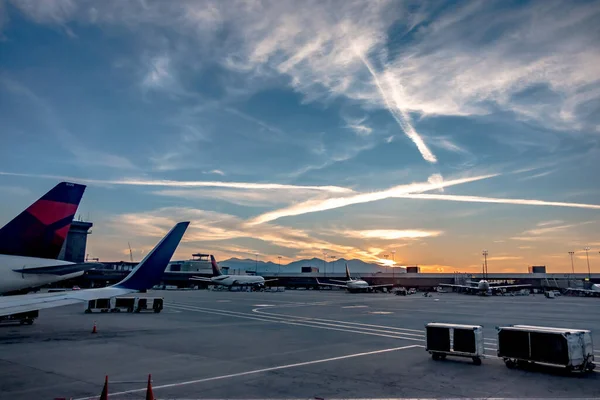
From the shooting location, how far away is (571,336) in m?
19.0

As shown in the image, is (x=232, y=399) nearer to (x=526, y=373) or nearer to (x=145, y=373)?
(x=145, y=373)

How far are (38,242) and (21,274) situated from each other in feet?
6.74

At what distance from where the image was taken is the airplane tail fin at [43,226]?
79.2 ft

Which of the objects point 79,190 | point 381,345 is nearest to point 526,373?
point 381,345

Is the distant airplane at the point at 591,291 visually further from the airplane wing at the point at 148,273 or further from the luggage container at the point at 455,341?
the airplane wing at the point at 148,273

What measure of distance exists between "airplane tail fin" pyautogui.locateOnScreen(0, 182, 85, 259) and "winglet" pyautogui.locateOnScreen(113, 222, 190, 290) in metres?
5.07

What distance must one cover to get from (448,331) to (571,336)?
5734mm

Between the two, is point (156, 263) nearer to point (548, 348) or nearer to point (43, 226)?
point (43, 226)

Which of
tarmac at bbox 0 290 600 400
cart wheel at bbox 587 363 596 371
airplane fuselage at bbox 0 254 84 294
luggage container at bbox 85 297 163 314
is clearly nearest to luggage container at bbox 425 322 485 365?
tarmac at bbox 0 290 600 400

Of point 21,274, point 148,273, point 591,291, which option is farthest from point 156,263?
point 591,291

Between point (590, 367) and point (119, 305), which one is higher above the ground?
point (590, 367)

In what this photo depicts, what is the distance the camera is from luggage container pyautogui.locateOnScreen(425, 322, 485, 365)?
837 inches

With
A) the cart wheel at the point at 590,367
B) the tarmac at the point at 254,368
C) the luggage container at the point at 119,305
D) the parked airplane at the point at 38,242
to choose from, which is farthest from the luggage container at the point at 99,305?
the cart wheel at the point at 590,367

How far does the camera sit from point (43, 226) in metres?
24.9
